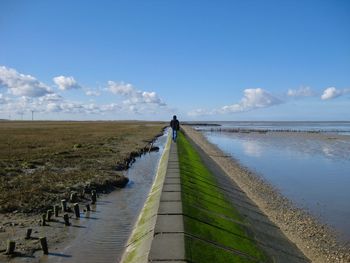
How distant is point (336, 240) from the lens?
1352cm

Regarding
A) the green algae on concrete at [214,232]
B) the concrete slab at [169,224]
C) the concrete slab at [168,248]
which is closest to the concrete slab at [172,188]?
the green algae on concrete at [214,232]

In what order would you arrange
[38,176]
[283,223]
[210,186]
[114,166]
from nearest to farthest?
[283,223]
[210,186]
[38,176]
[114,166]

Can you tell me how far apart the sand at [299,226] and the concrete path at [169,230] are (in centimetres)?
425

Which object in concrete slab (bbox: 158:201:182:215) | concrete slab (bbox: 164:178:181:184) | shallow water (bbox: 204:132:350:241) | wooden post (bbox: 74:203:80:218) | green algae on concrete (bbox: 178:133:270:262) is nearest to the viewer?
green algae on concrete (bbox: 178:133:270:262)

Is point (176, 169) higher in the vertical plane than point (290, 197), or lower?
higher

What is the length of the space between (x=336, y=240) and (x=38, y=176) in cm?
1602

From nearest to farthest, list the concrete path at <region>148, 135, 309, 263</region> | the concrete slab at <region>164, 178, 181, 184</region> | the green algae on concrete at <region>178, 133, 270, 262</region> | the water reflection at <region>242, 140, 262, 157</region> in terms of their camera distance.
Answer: the concrete path at <region>148, 135, 309, 263</region> < the green algae on concrete at <region>178, 133, 270, 262</region> < the concrete slab at <region>164, 178, 181, 184</region> < the water reflection at <region>242, 140, 262, 157</region>

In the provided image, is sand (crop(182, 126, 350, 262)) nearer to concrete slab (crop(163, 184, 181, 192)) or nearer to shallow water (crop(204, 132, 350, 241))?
shallow water (crop(204, 132, 350, 241))

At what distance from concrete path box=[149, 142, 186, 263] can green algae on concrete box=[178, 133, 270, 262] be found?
0.61ft

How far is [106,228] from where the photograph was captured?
45.3ft

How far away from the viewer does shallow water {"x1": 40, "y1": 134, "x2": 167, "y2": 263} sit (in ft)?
36.2

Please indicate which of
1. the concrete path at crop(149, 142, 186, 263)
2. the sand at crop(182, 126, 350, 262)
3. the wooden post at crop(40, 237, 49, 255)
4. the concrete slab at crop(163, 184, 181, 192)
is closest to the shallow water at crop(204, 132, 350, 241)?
the sand at crop(182, 126, 350, 262)

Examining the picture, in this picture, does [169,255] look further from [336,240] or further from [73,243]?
[336,240]

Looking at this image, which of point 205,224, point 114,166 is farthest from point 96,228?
point 114,166
